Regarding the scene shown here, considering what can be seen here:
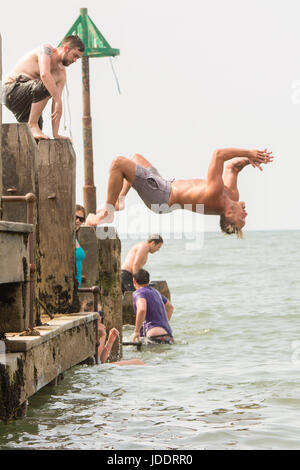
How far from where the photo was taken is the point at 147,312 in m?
11.2

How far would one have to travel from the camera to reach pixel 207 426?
240 inches

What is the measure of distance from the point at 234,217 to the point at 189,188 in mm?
579

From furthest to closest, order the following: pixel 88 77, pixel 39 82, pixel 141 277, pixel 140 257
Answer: pixel 88 77
pixel 140 257
pixel 141 277
pixel 39 82

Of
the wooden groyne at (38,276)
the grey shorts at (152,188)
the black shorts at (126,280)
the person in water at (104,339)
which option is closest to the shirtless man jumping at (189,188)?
the grey shorts at (152,188)

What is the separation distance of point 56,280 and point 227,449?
225 cm

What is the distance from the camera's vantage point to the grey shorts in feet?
27.8

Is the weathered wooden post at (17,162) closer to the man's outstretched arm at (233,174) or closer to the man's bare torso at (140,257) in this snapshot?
the man's outstretched arm at (233,174)

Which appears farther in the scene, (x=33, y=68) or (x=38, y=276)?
(x=33, y=68)

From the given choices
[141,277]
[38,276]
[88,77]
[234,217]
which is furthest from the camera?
[88,77]

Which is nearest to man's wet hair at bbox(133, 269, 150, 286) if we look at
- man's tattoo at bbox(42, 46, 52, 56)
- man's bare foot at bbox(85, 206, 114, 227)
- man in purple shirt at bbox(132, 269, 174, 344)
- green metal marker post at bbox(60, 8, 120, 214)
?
man in purple shirt at bbox(132, 269, 174, 344)

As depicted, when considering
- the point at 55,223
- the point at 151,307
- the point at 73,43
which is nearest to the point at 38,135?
the point at 55,223

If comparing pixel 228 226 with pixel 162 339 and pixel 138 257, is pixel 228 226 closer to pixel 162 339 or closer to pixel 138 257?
pixel 162 339

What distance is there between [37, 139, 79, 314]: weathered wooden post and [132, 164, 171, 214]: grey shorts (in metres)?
1.45

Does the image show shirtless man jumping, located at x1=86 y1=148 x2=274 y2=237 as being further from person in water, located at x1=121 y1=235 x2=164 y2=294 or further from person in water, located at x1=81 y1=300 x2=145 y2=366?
person in water, located at x1=121 y1=235 x2=164 y2=294
